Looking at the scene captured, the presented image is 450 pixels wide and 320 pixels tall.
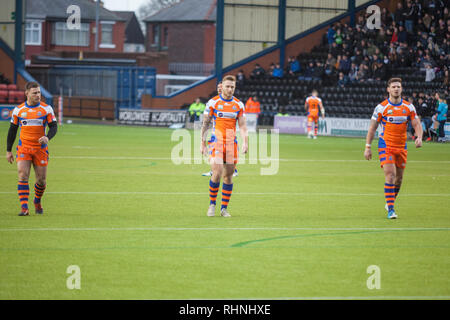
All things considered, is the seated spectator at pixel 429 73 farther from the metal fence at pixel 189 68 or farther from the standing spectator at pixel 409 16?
the metal fence at pixel 189 68

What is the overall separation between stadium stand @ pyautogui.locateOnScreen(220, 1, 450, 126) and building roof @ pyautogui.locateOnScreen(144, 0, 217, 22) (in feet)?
119

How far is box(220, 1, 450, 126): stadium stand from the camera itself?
3984 cm

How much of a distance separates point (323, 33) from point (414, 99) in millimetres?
12769

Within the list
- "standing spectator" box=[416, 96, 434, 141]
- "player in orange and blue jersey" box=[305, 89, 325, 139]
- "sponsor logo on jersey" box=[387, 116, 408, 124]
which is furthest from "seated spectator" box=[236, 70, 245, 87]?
"sponsor logo on jersey" box=[387, 116, 408, 124]

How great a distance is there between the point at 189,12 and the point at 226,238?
7634 centimetres

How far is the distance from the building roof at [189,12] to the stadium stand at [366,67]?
119ft

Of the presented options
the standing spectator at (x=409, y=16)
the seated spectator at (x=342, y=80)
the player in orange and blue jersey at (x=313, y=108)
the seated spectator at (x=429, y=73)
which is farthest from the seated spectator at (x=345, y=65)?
the player in orange and blue jersey at (x=313, y=108)

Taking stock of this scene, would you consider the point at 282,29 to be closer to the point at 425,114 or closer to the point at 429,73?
the point at 429,73

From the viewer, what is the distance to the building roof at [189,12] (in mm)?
82044

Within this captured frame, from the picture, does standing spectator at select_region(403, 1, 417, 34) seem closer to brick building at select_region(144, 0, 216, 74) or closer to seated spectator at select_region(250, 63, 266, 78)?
seated spectator at select_region(250, 63, 266, 78)

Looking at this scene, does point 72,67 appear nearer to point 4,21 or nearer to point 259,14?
point 4,21

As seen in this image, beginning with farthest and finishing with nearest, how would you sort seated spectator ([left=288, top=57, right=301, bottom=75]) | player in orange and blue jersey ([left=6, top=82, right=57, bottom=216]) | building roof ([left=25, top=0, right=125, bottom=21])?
building roof ([left=25, top=0, right=125, bottom=21])
seated spectator ([left=288, top=57, right=301, bottom=75])
player in orange and blue jersey ([left=6, top=82, right=57, bottom=216])

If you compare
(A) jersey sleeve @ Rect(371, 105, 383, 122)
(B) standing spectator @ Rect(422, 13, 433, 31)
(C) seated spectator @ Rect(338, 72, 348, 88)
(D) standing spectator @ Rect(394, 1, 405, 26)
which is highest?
(D) standing spectator @ Rect(394, 1, 405, 26)
